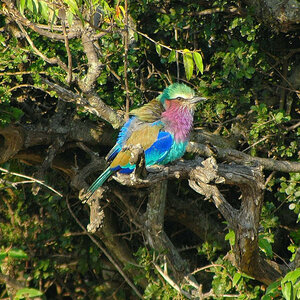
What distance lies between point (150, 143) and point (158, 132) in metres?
0.12

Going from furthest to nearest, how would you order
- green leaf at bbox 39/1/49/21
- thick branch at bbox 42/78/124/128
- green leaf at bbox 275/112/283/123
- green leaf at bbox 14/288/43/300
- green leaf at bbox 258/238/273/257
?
green leaf at bbox 275/112/283/123 → green leaf at bbox 258/238/273/257 → thick branch at bbox 42/78/124/128 → green leaf at bbox 39/1/49/21 → green leaf at bbox 14/288/43/300

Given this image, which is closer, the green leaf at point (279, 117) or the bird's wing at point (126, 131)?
the bird's wing at point (126, 131)

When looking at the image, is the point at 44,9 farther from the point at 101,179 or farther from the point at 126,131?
the point at 101,179

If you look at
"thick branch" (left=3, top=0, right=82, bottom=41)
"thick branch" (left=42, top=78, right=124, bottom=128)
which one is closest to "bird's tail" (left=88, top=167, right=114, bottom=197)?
"thick branch" (left=42, top=78, right=124, bottom=128)

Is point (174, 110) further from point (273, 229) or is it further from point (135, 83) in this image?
point (273, 229)

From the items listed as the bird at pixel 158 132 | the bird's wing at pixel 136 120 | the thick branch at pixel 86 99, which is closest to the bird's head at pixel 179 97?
the bird at pixel 158 132

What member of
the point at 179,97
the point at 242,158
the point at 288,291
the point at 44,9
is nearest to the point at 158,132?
the point at 179,97

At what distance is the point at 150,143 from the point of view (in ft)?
11.8

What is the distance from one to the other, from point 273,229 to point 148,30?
1770 millimetres

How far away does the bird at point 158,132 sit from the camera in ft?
11.8

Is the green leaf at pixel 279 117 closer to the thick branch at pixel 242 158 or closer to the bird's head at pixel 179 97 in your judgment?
the thick branch at pixel 242 158

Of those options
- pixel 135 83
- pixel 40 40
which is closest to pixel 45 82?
pixel 40 40

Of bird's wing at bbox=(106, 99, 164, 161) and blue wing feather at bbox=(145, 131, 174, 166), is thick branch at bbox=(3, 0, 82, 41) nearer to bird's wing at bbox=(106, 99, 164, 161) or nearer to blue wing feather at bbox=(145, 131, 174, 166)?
bird's wing at bbox=(106, 99, 164, 161)

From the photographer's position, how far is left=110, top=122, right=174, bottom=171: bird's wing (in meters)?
3.55
